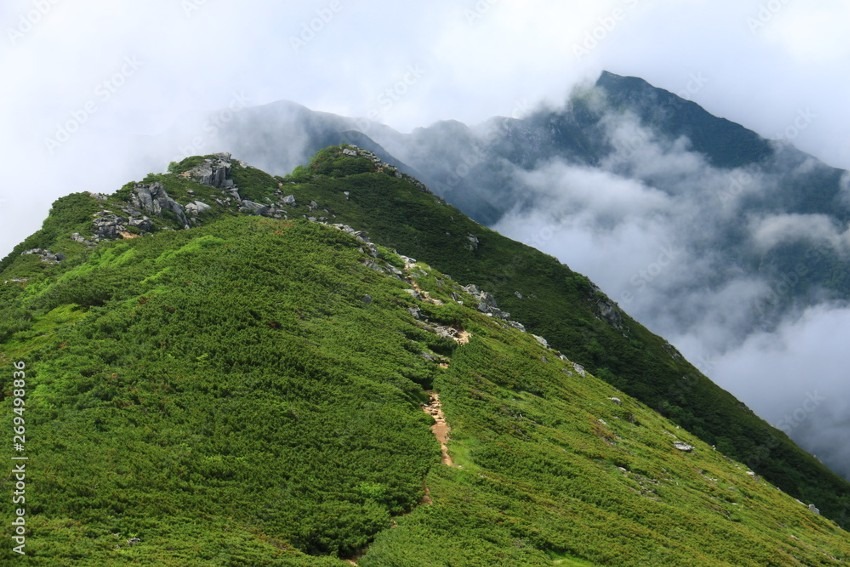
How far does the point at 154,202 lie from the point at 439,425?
239ft

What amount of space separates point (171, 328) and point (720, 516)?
44764 mm

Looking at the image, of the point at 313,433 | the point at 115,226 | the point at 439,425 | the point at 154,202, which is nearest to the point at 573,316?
the point at 154,202

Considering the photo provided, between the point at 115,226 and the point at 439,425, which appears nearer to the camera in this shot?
the point at 439,425

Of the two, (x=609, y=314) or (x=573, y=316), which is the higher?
(x=609, y=314)

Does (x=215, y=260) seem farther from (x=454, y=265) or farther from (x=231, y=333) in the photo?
(x=454, y=265)

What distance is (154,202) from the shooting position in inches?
3696

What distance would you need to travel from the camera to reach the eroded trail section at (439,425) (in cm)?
3762

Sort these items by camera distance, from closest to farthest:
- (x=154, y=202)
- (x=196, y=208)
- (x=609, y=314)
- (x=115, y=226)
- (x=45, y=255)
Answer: (x=45, y=255) < (x=115, y=226) < (x=154, y=202) < (x=196, y=208) < (x=609, y=314)

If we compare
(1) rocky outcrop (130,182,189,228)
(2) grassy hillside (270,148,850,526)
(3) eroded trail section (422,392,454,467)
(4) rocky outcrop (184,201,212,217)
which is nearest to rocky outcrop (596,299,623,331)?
(2) grassy hillside (270,148,850,526)

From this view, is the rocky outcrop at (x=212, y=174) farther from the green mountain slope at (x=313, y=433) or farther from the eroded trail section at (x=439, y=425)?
the eroded trail section at (x=439, y=425)

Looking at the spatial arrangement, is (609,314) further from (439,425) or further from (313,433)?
(313,433)

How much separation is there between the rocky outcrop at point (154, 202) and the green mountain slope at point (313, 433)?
71.6ft

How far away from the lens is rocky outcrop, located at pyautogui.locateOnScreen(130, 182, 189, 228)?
92.4 m

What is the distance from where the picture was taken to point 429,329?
2255 inches
